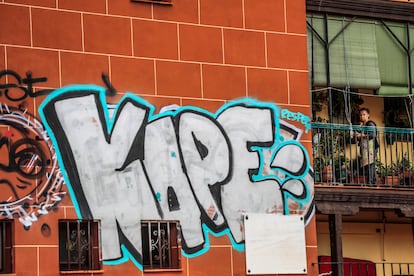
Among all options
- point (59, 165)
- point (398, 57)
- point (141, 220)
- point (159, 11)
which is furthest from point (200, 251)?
point (398, 57)

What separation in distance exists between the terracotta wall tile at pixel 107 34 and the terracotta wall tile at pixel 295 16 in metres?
3.16

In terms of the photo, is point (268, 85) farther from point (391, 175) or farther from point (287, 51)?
point (391, 175)

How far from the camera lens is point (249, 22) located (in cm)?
2169

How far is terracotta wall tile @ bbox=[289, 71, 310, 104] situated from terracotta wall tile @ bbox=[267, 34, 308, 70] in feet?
0.49

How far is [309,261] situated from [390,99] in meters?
4.81

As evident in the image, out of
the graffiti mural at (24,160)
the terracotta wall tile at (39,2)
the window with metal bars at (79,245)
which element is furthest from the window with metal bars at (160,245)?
the terracotta wall tile at (39,2)

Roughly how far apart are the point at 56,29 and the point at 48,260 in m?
3.70

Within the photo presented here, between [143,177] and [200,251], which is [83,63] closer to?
[143,177]

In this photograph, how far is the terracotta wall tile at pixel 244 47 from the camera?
21375 mm

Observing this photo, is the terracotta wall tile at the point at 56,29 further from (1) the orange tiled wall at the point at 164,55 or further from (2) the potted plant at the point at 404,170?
(2) the potted plant at the point at 404,170

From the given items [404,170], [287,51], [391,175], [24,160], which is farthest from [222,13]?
[404,170]

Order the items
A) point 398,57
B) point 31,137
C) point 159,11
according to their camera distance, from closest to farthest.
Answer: point 31,137
point 159,11
point 398,57

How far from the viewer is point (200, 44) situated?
21.1 meters

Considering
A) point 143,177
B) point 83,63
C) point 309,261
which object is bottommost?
point 309,261
